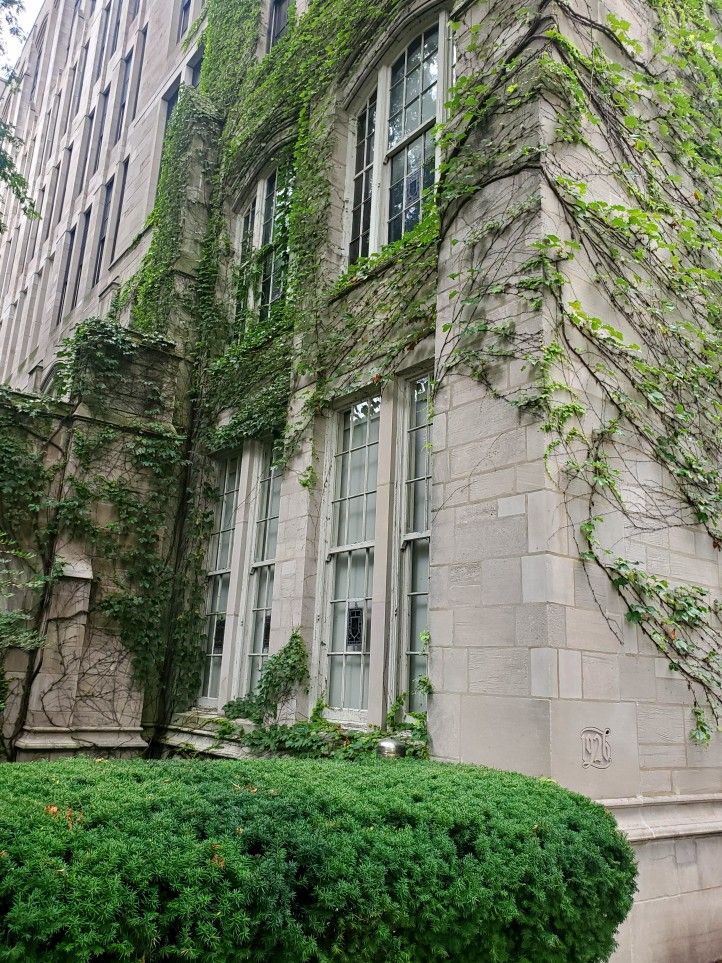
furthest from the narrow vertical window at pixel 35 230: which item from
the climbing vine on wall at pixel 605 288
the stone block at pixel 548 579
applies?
the stone block at pixel 548 579

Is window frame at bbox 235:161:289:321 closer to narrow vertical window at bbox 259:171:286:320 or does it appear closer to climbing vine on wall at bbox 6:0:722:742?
narrow vertical window at bbox 259:171:286:320

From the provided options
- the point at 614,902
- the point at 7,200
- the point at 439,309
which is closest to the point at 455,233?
the point at 439,309

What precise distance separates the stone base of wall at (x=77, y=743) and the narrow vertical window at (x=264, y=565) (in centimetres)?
183

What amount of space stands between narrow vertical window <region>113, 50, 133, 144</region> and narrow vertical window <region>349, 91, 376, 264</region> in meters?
13.1

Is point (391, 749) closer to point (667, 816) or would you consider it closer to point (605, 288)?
point (667, 816)

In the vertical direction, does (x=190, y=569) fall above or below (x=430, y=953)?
above

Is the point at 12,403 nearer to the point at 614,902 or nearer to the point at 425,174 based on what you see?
the point at 425,174

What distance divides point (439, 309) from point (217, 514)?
5.40 meters

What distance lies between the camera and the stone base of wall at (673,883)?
4945mm

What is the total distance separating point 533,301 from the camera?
18.4 feet

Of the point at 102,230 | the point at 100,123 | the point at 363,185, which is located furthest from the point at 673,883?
the point at 100,123

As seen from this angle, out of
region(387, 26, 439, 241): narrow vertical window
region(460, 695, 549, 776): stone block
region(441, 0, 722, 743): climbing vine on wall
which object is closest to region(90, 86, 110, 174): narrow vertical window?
region(387, 26, 439, 241): narrow vertical window

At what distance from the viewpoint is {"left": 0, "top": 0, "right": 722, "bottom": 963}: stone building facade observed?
16.8 feet

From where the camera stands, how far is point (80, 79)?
25.2m
